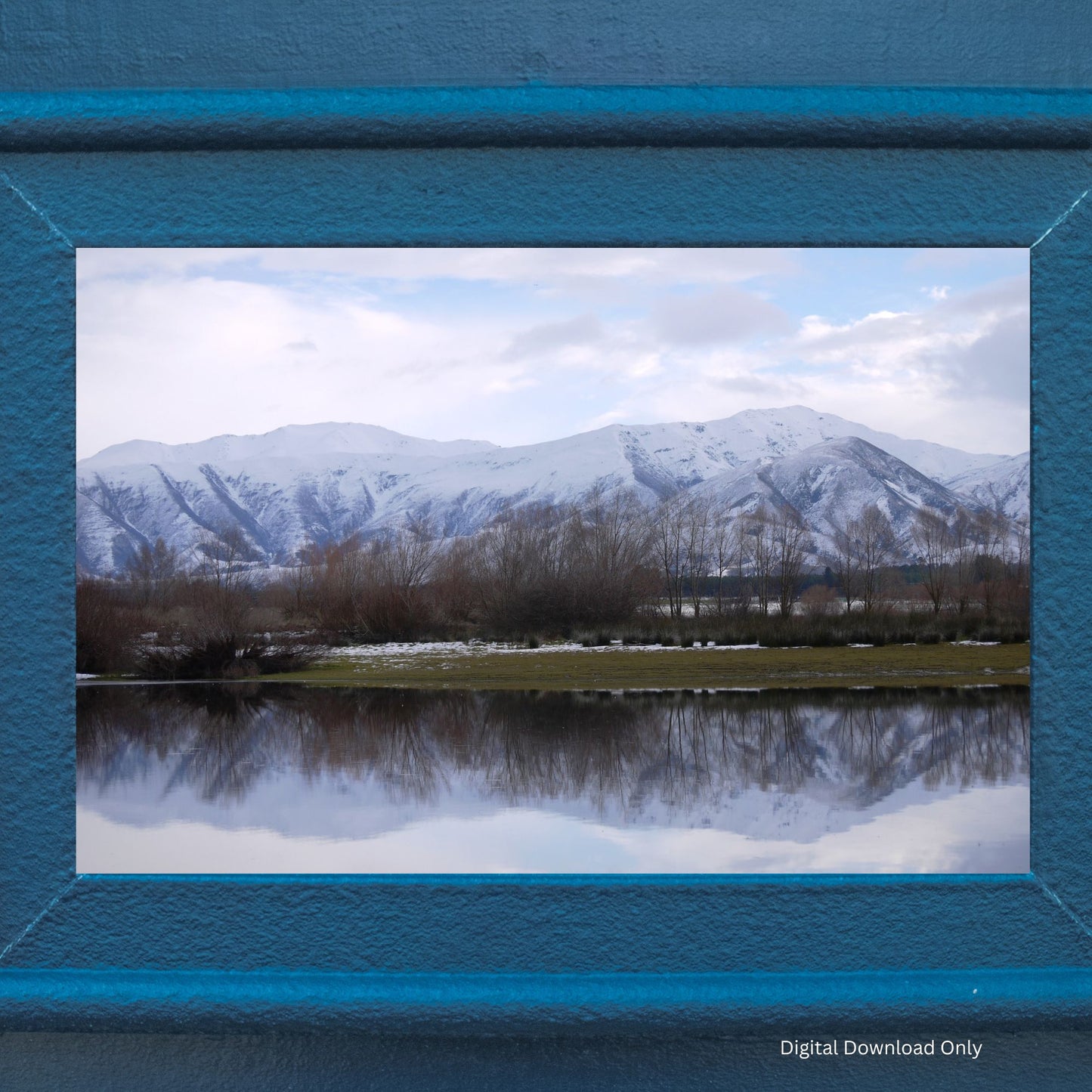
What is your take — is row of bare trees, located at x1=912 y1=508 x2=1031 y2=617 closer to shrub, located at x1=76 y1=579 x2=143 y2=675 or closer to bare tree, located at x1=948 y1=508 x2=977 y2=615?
bare tree, located at x1=948 y1=508 x2=977 y2=615

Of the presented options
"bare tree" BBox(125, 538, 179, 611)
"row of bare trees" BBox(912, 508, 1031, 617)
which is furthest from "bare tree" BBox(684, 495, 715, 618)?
"bare tree" BBox(125, 538, 179, 611)

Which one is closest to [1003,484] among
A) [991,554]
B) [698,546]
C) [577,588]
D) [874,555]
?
[991,554]

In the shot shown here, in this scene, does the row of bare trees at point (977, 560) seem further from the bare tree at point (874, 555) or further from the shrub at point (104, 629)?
the shrub at point (104, 629)

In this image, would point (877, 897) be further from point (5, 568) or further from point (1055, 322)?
point (5, 568)

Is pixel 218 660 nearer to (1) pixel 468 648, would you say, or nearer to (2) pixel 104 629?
(2) pixel 104 629

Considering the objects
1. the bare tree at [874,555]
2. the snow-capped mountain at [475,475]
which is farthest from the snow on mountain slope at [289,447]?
the bare tree at [874,555]

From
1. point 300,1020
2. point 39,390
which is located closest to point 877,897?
point 300,1020
